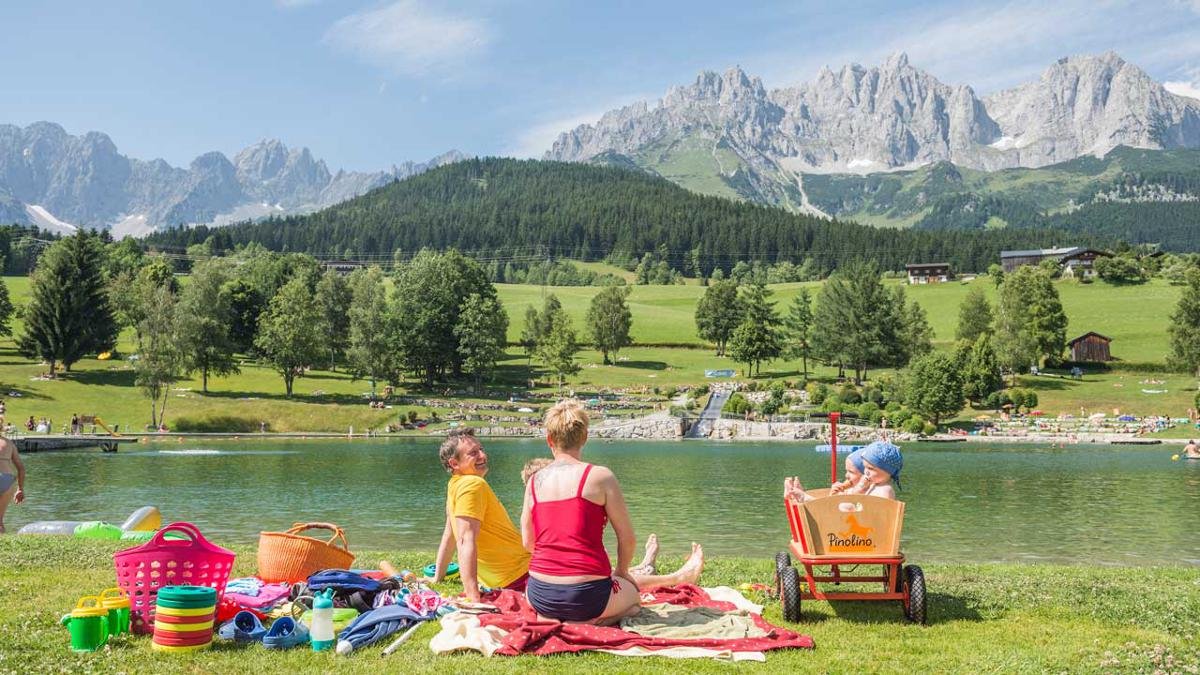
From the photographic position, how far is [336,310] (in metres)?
94.6

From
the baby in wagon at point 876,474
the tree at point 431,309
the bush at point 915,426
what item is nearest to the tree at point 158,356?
the tree at point 431,309

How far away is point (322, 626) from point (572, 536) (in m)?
2.59

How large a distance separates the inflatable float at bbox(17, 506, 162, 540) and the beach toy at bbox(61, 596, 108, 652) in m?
9.57

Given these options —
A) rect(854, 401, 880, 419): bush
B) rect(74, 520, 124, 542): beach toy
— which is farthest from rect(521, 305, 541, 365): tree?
rect(74, 520, 124, 542): beach toy

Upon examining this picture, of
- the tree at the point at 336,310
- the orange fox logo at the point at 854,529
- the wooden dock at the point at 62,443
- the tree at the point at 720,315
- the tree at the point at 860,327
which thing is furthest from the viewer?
the tree at the point at 720,315

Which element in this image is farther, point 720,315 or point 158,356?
point 720,315

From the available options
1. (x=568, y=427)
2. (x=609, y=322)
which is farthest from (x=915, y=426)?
(x=568, y=427)

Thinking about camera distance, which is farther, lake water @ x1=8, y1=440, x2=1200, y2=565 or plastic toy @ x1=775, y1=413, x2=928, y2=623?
lake water @ x1=8, y1=440, x2=1200, y2=565

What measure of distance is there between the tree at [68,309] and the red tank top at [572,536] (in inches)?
3168

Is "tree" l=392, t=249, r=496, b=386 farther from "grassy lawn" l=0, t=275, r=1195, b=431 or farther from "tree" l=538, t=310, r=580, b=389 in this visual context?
"tree" l=538, t=310, r=580, b=389

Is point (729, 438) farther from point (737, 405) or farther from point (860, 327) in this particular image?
point (860, 327)

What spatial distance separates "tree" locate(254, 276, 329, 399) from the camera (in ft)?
250

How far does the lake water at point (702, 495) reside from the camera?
2156cm

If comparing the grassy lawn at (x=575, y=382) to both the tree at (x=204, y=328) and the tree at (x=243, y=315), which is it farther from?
the tree at (x=243, y=315)
